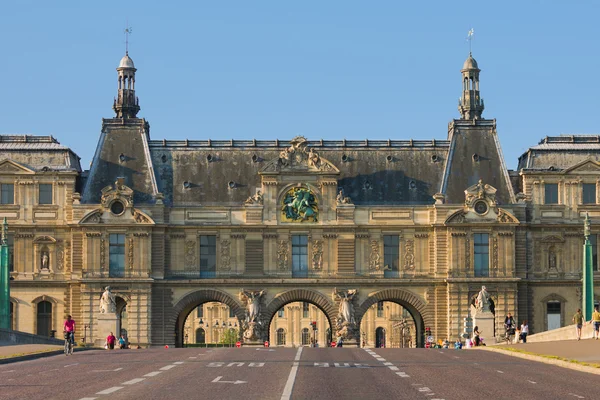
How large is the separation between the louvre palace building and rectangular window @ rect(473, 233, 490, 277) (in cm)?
12

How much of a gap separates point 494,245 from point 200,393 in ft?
232

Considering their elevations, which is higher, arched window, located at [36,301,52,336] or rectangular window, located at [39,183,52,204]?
rectangular window, located at [39,183,52,204]

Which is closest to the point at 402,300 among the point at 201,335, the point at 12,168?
the point at 12,168

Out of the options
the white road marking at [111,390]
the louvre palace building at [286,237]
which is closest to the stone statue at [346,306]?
the louvre palace building at [286,237]

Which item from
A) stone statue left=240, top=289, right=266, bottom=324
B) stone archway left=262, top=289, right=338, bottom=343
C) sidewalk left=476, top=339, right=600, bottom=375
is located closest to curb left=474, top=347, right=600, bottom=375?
sidewalk left=476, top=339, right=600, bottom=375

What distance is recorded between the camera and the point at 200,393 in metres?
38.3

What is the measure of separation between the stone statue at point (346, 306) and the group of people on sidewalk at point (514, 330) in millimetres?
11144

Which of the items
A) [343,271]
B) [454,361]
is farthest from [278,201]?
[454,361]

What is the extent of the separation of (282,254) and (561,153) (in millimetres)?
22606

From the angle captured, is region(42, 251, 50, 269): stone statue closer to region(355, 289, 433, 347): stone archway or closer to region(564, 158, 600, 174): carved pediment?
region(355, 289, 433, 347): stone archway

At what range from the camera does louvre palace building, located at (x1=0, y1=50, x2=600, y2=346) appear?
106312 mm

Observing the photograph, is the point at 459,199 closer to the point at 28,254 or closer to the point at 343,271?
the point at 343,271

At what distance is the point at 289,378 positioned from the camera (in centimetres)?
4475

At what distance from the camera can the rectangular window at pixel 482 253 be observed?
10681 cm
